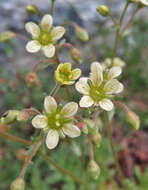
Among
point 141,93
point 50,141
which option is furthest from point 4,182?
point 141,93

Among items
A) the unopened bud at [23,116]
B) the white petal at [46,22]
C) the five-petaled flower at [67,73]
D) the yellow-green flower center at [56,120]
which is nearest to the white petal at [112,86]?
the five-petaled flower at [67,73]

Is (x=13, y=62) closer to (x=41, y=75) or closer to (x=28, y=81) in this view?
(x=41, y=75)


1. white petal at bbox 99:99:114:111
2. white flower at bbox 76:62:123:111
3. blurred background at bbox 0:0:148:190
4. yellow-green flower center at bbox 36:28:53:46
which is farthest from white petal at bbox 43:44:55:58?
blurred background at bbox 0:0:148:190

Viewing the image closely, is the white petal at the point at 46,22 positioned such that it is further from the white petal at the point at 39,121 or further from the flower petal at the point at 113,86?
the white petal at the point at 39,121

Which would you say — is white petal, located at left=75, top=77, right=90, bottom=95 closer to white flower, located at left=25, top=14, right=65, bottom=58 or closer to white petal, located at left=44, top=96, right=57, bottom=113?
white petal, located at left=44, top=96, right=57, bottom=113

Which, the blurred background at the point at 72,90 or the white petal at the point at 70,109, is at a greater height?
the white petal at the point at 70,109

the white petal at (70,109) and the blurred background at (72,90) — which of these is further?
the blurred background at (72,90)
